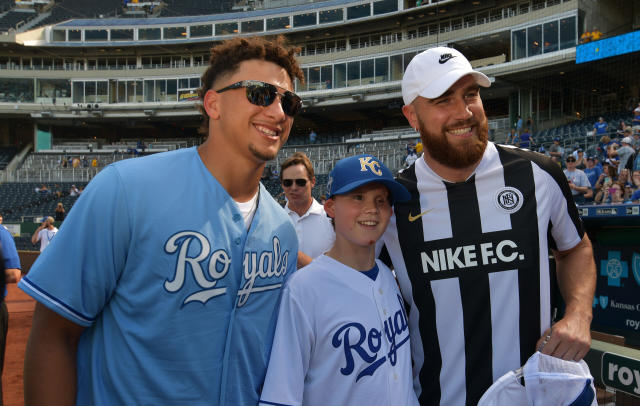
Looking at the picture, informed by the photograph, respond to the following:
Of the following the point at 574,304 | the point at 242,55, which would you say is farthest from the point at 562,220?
the point at 242,55

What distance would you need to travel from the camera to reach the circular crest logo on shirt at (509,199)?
2.04m

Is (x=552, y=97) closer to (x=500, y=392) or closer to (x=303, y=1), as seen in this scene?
(x=303, y=1)

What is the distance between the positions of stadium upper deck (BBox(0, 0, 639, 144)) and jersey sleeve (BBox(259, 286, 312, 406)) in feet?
70.5

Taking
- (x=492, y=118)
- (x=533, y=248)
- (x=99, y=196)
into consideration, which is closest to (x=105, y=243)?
(x=99, y=196)

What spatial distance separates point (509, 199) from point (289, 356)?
1.14m

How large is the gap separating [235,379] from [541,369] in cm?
111

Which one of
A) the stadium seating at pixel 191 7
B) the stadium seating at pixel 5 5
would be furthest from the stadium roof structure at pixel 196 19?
the stadium seating at pixel 5 5

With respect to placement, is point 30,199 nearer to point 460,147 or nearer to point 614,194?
point 614,194

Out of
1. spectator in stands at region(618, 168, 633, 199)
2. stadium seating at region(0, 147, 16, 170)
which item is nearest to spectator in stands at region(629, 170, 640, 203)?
spectator in stands at region(618, 168, 633, 199)

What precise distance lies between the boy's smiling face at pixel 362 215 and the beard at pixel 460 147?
11.8 inches

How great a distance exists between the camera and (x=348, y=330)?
1.93m

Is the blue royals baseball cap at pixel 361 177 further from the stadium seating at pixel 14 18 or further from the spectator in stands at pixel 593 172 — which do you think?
the stadium seating at pixel 14 18

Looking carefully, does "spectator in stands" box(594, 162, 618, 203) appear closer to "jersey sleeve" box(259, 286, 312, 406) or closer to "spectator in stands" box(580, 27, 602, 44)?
"jersey sleeve" box(259, 286, 312, 406)

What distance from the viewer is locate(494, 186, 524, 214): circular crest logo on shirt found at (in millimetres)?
2043
